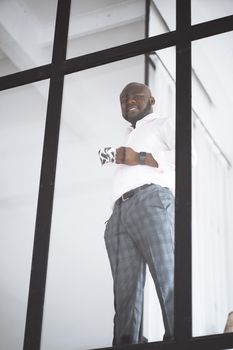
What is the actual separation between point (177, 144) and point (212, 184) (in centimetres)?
28

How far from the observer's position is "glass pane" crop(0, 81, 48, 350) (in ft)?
13.8

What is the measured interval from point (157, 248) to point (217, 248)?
0.29m

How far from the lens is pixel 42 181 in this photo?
4.43 metres

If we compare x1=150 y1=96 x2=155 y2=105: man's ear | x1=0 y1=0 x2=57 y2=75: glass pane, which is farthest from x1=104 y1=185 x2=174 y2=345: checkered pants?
x1=0 y1=0 x2=57 y2=75: glass pane

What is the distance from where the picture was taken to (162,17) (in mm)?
4609

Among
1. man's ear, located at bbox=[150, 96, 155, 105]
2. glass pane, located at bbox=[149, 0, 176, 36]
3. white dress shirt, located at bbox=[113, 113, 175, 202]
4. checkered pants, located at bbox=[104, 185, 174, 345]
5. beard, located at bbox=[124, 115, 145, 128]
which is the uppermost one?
glass pane, located at bbox=[149, 0, 176, 36]

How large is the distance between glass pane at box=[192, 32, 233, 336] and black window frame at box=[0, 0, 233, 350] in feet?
0.14

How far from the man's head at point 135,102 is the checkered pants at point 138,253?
0.44m

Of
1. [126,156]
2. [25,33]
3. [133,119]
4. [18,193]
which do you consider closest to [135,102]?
[133,119]

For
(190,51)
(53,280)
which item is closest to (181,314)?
(53,280)

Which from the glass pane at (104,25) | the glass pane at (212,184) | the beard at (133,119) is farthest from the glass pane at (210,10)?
the beard at (133,119)

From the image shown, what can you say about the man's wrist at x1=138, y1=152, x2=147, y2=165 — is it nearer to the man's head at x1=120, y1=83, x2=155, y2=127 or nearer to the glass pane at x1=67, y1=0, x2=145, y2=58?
the man's head at x1=120, y1=83, x2=155, y2=127

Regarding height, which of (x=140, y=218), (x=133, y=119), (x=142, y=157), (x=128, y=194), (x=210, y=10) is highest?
(x=210, y=10)

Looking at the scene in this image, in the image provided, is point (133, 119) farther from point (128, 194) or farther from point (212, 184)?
point (212, 184)
